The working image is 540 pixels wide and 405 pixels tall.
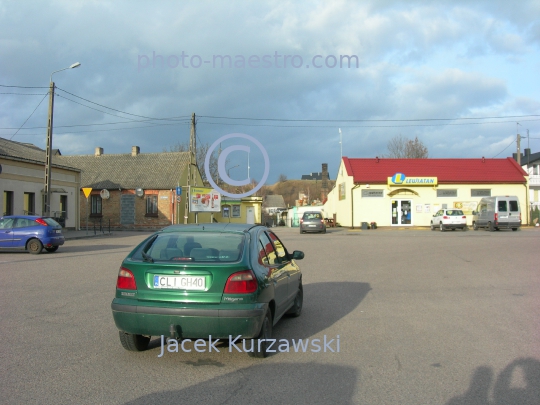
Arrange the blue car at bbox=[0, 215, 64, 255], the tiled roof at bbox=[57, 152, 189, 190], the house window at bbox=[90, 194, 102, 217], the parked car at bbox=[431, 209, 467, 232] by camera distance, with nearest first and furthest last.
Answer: the blue car at bbox=[0, 215, 64, 255] → the parked car at bbox=[431, 209, 467, 232] → the tiled roof at bbox=[57, 152, 189, 190] → the house window at bbox=[90, 194, 102, 217]

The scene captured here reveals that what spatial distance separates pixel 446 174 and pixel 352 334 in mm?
39076

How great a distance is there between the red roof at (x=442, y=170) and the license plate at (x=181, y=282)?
121 feet

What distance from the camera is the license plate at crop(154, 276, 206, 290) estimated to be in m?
5.14

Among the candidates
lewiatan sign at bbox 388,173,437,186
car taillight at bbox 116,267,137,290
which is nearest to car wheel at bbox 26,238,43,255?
car taillight at bbox 116,267,137,290

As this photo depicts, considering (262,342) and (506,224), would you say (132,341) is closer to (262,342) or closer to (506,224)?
(262,342)

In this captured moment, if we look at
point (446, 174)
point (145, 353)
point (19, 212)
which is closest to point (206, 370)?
point (145, 353)

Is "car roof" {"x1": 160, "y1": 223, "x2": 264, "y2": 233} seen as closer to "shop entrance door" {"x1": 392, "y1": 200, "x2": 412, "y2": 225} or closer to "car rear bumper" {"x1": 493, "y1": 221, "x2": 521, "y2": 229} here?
"car rear bumper" {"x1": 493, "y1": 221, "x2": 521, "y2": 229}

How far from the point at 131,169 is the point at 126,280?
4505 cm

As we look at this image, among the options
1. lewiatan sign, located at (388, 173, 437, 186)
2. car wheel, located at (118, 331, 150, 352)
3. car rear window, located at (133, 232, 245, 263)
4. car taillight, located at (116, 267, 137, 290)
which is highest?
lewiatan sign, located at (388, 173, 437, 186)

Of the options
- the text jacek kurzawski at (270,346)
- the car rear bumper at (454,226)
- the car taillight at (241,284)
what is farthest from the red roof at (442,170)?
the car taillight at (241,284)

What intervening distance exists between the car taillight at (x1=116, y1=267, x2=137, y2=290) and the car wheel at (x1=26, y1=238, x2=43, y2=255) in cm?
1418

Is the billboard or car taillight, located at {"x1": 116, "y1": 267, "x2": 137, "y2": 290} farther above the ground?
the billboard

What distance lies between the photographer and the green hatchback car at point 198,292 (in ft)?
16.6

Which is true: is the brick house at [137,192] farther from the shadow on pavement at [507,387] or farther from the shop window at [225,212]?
the shadow on pavement at [507,387]
